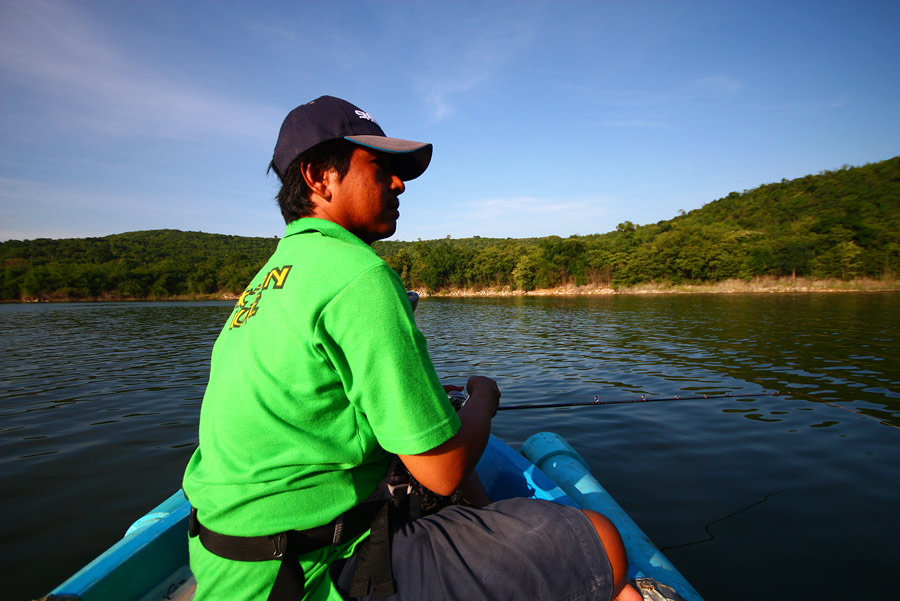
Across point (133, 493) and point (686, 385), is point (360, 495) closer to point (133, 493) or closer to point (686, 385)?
point (133, 493)

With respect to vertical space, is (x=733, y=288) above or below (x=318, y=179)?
below

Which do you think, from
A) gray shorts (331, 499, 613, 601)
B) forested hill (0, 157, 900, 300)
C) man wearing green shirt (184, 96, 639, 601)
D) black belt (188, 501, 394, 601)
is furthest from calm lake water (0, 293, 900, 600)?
forested hill (0, 157, 900, 300)

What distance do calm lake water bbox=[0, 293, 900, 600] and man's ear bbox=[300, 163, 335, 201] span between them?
11.7 ft

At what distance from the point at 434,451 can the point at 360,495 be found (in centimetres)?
32

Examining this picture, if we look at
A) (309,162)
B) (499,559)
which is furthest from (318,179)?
(499,559)

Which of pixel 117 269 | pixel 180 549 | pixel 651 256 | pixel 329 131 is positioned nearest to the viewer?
pixel 329 131

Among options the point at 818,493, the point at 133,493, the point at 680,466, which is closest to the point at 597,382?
the point at 680,466

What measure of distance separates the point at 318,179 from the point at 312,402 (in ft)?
2.56

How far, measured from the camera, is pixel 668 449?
17.6 ft

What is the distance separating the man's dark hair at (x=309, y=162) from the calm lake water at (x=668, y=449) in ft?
11.7

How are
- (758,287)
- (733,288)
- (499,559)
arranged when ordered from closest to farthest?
(499,559) < (758,287) < (733,288)

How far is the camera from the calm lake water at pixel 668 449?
11.1ft

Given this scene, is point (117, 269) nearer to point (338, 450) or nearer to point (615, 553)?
point (338, 450)

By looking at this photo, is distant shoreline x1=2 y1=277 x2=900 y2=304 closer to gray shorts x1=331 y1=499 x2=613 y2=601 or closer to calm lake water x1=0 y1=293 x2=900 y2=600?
calm lake water x1=0 y1=293 x2=900 y2=600
